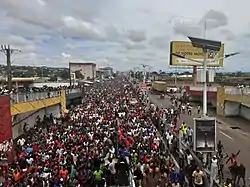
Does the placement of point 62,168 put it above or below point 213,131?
below

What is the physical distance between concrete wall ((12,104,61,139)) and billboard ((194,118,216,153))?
15581 mm

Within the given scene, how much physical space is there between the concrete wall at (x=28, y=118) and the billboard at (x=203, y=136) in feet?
51.1

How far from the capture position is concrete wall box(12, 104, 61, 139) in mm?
27875

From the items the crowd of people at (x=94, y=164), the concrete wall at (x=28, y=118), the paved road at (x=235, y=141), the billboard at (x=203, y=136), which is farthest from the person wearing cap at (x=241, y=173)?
the concrete wall at (x=28, y=118)

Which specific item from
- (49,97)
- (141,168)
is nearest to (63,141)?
(141,168)

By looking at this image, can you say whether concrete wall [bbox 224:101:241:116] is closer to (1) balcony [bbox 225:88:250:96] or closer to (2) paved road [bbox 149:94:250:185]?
(1) balcony [bbox 225:88:250:96]

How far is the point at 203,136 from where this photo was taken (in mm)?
16141

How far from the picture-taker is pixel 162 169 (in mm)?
14414

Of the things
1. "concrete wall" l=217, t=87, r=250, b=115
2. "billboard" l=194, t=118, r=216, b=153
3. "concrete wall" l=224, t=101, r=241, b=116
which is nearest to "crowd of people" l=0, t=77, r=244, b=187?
"billboard" l=194, t=118, r=216, b=153

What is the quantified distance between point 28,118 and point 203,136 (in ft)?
68.4

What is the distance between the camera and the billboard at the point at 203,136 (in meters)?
16.0

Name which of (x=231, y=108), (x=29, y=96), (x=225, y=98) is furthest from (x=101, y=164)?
(x=231, y=108)

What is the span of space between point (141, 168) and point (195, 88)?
5436 cm

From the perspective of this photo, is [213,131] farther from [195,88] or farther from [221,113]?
[195,88]
